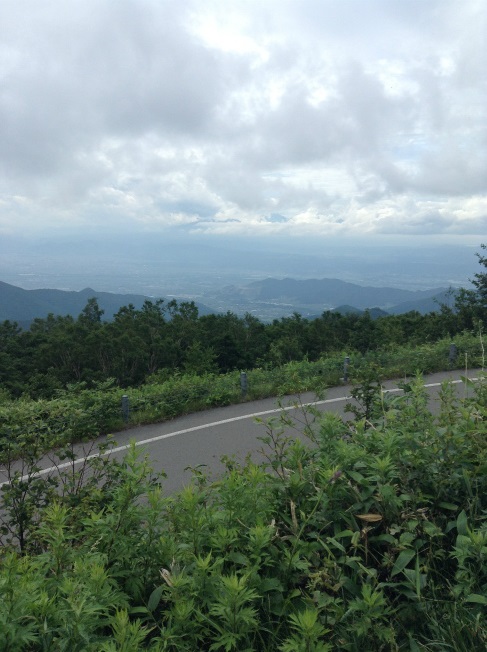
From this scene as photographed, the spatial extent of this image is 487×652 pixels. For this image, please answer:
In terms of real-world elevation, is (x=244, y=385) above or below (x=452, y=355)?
below

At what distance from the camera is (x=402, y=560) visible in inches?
82.4

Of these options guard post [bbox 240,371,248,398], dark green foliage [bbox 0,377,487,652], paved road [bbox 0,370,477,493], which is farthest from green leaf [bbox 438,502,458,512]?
guard post [bbox 240,371,248,398]

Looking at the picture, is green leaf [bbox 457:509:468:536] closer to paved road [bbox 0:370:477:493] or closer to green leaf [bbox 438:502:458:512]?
green leaf [bbox 438:502:458:512]

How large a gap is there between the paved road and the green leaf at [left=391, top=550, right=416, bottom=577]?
5256 millimetres

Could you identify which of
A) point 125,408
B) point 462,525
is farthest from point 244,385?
point 462,525

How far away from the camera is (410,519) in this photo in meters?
2.30

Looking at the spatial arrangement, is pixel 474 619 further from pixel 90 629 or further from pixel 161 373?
pixel 161 373

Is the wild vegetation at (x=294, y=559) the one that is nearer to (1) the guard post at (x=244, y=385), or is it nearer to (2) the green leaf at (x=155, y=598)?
(2) the green leaf at (x=155, y=598)

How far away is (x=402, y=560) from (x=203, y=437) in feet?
25.1

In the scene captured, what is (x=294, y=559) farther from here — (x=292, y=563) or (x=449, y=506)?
(x=449, y=506)

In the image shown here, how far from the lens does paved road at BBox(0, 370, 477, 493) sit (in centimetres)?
798

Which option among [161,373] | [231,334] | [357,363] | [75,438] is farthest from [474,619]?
[231,334]

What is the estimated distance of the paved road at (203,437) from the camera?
798 centimetres

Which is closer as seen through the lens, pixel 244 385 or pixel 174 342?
pixel 244 385
